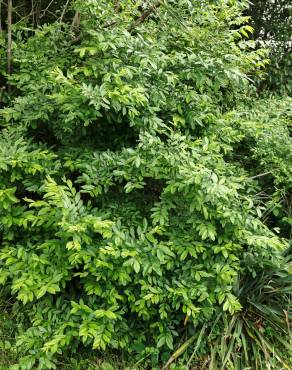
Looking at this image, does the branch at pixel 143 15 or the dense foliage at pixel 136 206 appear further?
the branch at pixel 143 15

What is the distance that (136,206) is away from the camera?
9.82 ft

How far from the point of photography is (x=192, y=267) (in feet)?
8.94

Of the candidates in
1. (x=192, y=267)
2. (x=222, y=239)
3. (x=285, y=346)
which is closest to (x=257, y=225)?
(x=222, y=239)

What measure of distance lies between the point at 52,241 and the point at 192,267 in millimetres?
905

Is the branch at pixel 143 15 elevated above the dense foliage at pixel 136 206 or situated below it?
above

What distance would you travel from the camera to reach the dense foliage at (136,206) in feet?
8.46

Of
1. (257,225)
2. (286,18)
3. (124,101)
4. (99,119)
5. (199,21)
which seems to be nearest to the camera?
(124,101)

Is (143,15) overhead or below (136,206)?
overhead

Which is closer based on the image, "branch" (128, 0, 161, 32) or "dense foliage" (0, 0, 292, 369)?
"dense foliage" (0, 0, 292, 369)

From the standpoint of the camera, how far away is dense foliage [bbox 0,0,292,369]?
258 cm

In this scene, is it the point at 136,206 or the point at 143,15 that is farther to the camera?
the point at 143,15

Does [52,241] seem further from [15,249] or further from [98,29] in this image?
[98,29]

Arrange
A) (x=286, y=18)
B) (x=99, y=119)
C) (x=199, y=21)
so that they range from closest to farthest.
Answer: (x=99, y=119), (x=199, y=21), (x=286, y=18)

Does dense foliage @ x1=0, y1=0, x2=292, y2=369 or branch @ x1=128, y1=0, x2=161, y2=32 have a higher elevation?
branch @ x1=128, y1=0, x2=161, y2=32
